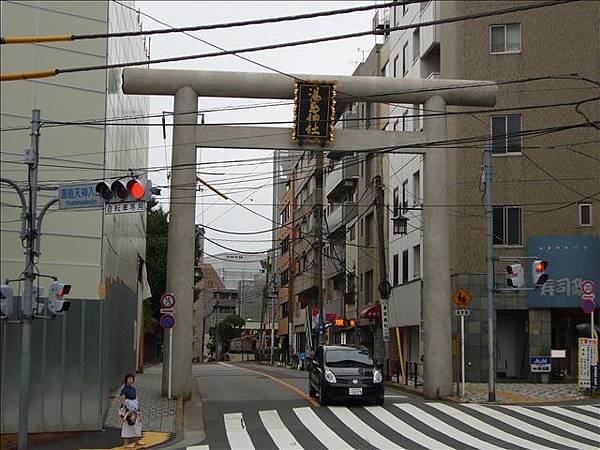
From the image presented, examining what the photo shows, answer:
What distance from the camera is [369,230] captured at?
174ft

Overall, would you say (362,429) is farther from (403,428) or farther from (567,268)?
(567,268)

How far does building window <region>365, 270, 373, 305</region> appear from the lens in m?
52.9

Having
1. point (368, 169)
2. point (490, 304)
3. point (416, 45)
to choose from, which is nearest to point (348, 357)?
point (490, 304)

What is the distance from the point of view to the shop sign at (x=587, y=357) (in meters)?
27.6

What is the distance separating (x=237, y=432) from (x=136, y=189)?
6665 millimetres

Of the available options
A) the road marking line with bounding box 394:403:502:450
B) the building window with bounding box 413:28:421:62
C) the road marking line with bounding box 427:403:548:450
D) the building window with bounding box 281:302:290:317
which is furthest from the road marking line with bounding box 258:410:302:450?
the building window with bounding box 281:302:290:317

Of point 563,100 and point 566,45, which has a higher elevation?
point 566,45

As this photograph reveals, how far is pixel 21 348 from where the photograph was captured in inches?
722

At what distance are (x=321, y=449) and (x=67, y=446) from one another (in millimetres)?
5212

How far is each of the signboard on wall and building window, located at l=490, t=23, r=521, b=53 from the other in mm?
8132

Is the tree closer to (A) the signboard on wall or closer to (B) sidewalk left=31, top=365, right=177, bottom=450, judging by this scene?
(A) the signboard on wall

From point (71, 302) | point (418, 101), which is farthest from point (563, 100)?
point (71, 302)

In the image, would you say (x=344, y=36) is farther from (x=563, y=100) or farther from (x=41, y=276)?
(x=563, y=100)

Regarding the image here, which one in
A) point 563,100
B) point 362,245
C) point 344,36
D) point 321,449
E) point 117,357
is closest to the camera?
point 344,36
